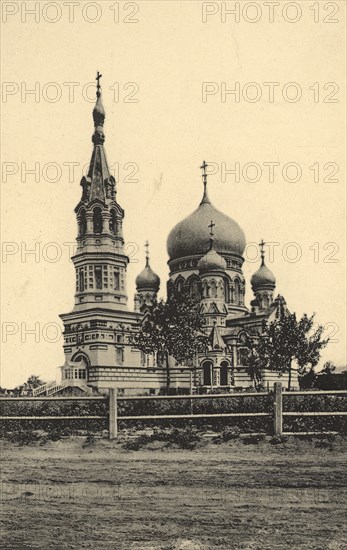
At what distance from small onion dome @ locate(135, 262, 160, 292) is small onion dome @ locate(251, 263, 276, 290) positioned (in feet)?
32.7

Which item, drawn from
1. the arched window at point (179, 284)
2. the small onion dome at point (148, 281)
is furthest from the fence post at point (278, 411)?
the small onion dome at point (148, 281)

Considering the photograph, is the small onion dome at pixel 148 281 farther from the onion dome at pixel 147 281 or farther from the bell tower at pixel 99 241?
the bell tower at pixel 99 241

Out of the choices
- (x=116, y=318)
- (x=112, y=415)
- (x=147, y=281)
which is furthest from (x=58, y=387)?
(x=112, y=415)

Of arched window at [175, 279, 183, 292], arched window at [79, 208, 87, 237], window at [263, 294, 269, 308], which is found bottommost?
window at [263, 294, 269, 308]

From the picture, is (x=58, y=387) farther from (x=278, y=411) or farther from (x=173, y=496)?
(x=173, y=496)

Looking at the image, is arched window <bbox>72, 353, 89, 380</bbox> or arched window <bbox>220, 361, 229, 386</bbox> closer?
arched window <bbox>72, 353, 89, 380</bbox>

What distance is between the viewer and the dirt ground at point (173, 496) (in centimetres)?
862

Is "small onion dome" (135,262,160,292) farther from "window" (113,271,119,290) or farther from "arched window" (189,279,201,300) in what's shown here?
"window" (113,271,119,290)

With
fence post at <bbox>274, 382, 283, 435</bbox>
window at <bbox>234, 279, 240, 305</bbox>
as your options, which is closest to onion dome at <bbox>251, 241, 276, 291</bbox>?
window at <bbox>234, 279, 240, 305</bbox>

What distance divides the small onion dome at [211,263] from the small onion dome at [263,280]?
7.52 m

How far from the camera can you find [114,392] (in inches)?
472

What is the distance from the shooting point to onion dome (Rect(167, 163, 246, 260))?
61.1 m

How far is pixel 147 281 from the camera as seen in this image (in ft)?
212

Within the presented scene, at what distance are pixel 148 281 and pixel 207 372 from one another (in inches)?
671
